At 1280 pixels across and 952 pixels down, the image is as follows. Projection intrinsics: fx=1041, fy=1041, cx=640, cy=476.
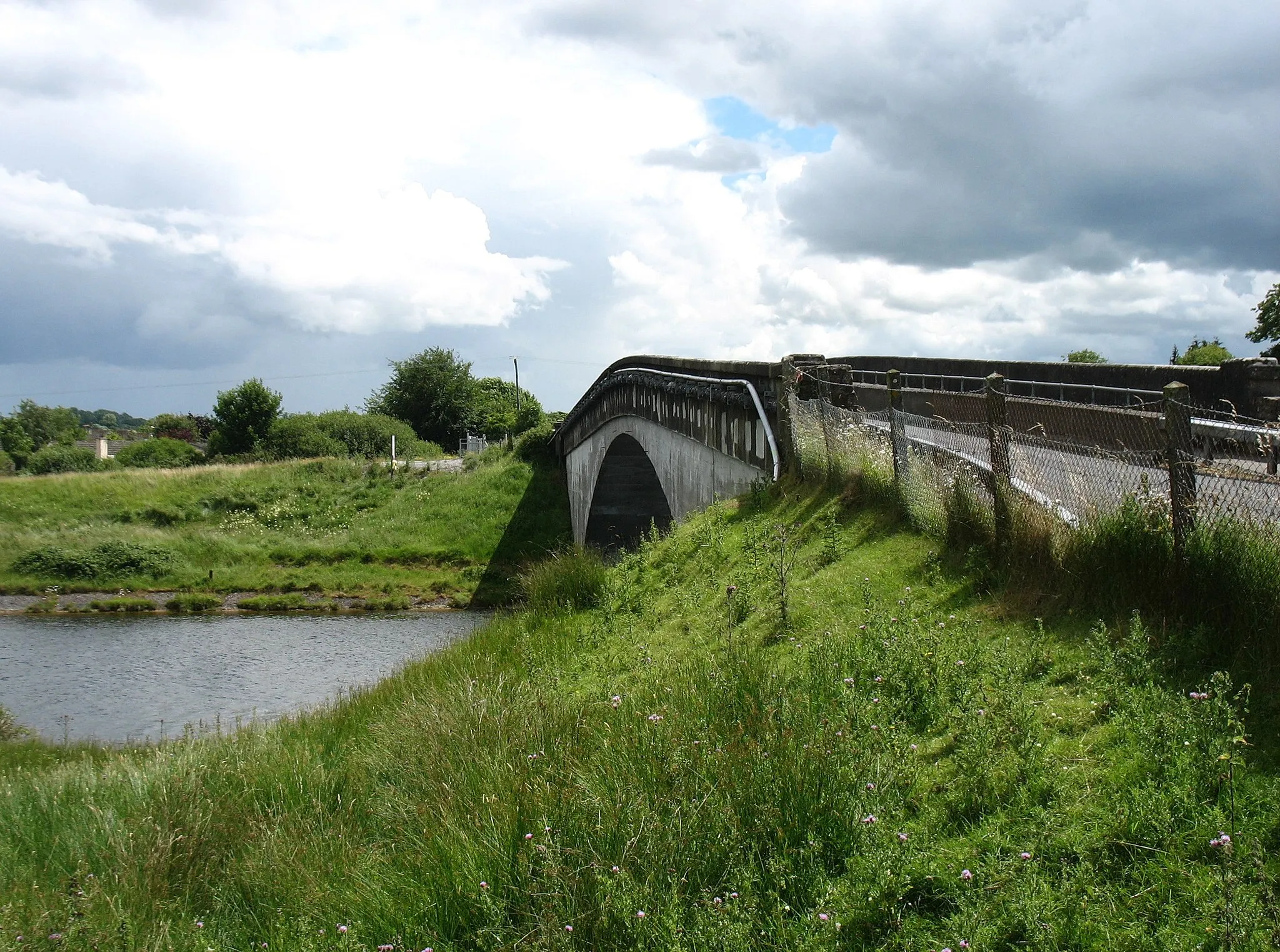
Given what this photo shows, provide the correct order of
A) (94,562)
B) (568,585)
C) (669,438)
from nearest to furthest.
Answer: (568,585) → (669,438) → (94,562)

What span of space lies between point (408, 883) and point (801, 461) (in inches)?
293

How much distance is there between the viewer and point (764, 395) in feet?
41.8

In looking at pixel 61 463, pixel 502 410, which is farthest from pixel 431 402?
pixel 61 463

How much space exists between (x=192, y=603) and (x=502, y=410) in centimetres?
6110

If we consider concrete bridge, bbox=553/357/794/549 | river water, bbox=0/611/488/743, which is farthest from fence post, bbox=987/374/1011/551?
river water, bbox=0/611/488/743

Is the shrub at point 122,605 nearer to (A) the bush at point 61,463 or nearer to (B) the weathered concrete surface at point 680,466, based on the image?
(B) the weathered concrete surface at point 680,466

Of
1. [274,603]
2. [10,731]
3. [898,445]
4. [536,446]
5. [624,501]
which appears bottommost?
[274,603]

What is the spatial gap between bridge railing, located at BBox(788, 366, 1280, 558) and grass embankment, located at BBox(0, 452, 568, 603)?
29.9m

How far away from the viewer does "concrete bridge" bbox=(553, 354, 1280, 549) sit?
1149 cm

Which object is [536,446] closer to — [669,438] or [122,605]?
[122,605]

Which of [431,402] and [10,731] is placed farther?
[431,402]

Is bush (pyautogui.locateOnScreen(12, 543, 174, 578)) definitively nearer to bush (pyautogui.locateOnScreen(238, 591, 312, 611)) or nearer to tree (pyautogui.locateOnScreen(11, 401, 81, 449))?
bush (pyautogui.locateOnScreen(238, 591, 312, 611))

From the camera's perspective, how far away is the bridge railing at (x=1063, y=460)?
4.81 meters

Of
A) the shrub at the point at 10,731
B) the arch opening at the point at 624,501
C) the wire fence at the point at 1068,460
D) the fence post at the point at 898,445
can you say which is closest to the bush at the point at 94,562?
the arch opening at the point at 624,501
